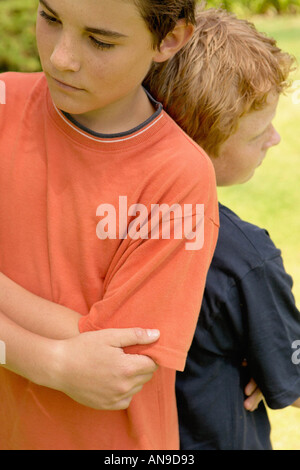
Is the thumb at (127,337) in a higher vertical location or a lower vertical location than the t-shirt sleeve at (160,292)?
lower

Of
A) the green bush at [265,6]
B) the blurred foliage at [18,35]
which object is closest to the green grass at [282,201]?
the blurred foliage at [18,35]

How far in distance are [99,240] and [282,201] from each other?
4220 millimetres

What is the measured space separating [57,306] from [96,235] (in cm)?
22

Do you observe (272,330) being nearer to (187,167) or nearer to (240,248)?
(240,248)

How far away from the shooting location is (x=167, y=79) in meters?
1.92

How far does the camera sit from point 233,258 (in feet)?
6.48

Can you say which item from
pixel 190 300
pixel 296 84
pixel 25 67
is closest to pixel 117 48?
pixel 190 300

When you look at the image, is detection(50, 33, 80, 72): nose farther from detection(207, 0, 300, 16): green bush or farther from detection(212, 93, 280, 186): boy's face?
detection(207, 0, 300, 16): green bush

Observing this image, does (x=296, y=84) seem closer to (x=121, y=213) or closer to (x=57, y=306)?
(x=121, y=213)

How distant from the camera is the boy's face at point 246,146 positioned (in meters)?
2.03

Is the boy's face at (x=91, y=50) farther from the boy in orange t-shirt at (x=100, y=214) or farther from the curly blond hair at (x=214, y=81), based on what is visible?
the curly blond hair at (x=214, y=81)

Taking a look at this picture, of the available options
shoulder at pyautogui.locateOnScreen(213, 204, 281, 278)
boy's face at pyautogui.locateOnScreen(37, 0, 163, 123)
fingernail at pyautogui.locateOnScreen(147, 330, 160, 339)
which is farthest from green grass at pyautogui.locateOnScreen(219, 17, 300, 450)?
boy's face at pyautogui.locateOnScreen(37, 0, 163, 123)

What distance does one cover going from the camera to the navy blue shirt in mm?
1969

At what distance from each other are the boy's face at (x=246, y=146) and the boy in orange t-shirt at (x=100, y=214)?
0.36 meters
